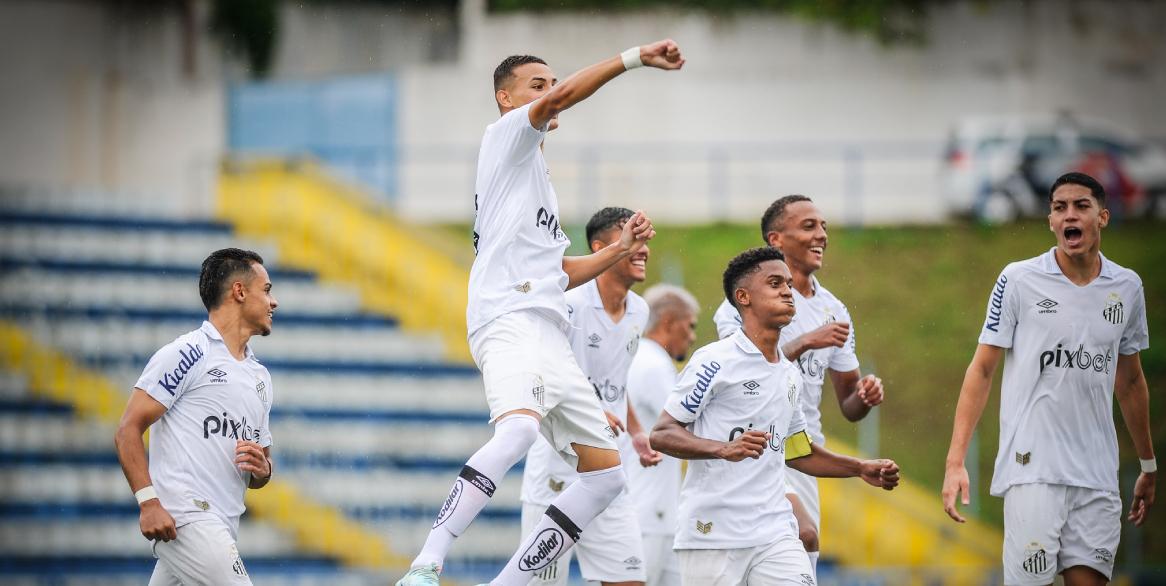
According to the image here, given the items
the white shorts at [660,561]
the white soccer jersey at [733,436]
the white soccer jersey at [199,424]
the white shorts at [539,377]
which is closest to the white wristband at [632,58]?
the white shorts at [539,377]

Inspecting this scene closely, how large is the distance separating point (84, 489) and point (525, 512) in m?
8.78

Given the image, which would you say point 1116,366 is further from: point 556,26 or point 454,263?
point 556,26

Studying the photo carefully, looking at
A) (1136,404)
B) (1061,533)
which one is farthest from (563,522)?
(1136,404)

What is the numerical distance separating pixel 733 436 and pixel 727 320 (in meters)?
1.07

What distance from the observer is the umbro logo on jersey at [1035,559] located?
827 centimetres

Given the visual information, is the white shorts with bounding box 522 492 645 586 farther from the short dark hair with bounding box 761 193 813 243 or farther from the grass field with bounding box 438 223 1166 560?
the grass field with bounding box 438 223 1166 560

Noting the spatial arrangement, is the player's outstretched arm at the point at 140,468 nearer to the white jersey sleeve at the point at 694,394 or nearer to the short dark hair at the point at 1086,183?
the white jersey sleeve at the point at 694,394

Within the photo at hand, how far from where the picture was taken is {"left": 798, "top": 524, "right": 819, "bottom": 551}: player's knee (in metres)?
8.93

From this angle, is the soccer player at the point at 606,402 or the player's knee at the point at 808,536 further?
Result: the soccer player at the point at 606,402

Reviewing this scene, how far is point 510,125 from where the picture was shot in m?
7.66

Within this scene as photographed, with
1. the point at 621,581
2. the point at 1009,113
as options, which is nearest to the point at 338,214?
the point at 1009,113

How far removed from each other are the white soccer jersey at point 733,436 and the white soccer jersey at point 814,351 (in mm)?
922

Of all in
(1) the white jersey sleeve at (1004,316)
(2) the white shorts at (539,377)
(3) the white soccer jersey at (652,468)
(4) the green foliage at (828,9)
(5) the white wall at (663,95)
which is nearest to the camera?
(2) the white shorts at (539,377)

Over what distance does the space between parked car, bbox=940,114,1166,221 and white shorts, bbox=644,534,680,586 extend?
15202mm
